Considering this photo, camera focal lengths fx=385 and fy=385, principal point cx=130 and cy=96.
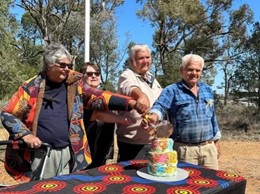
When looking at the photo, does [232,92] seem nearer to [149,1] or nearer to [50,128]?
[149,1]

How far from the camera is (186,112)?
8.93ft

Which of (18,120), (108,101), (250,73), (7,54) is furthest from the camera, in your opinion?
(250,73)

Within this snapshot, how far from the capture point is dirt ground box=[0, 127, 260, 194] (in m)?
5.28

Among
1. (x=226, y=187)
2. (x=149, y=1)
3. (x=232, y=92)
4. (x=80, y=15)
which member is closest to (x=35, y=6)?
(x=80, y=15)

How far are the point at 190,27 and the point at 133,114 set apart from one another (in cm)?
1504

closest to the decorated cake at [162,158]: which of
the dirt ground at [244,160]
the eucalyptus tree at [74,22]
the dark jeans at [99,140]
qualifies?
the dark jeans at [99,140]

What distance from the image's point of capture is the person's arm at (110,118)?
8.65 ft

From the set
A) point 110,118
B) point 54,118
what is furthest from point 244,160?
point 54,118

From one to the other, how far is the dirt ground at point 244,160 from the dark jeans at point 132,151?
2458mm

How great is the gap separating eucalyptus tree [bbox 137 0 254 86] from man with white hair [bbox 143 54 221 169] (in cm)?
1379

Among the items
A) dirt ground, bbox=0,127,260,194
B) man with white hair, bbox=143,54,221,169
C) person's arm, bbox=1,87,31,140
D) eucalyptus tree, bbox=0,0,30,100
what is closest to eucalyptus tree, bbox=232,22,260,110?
dirt ground, bbox=0,127,260,194

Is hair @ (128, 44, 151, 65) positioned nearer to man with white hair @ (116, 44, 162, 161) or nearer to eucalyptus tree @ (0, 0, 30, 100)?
man with white hair @ (116, 44, 162, 161)

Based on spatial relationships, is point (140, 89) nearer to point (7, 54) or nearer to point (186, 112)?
point (186, 112)

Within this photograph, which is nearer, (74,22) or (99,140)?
(99,140)
